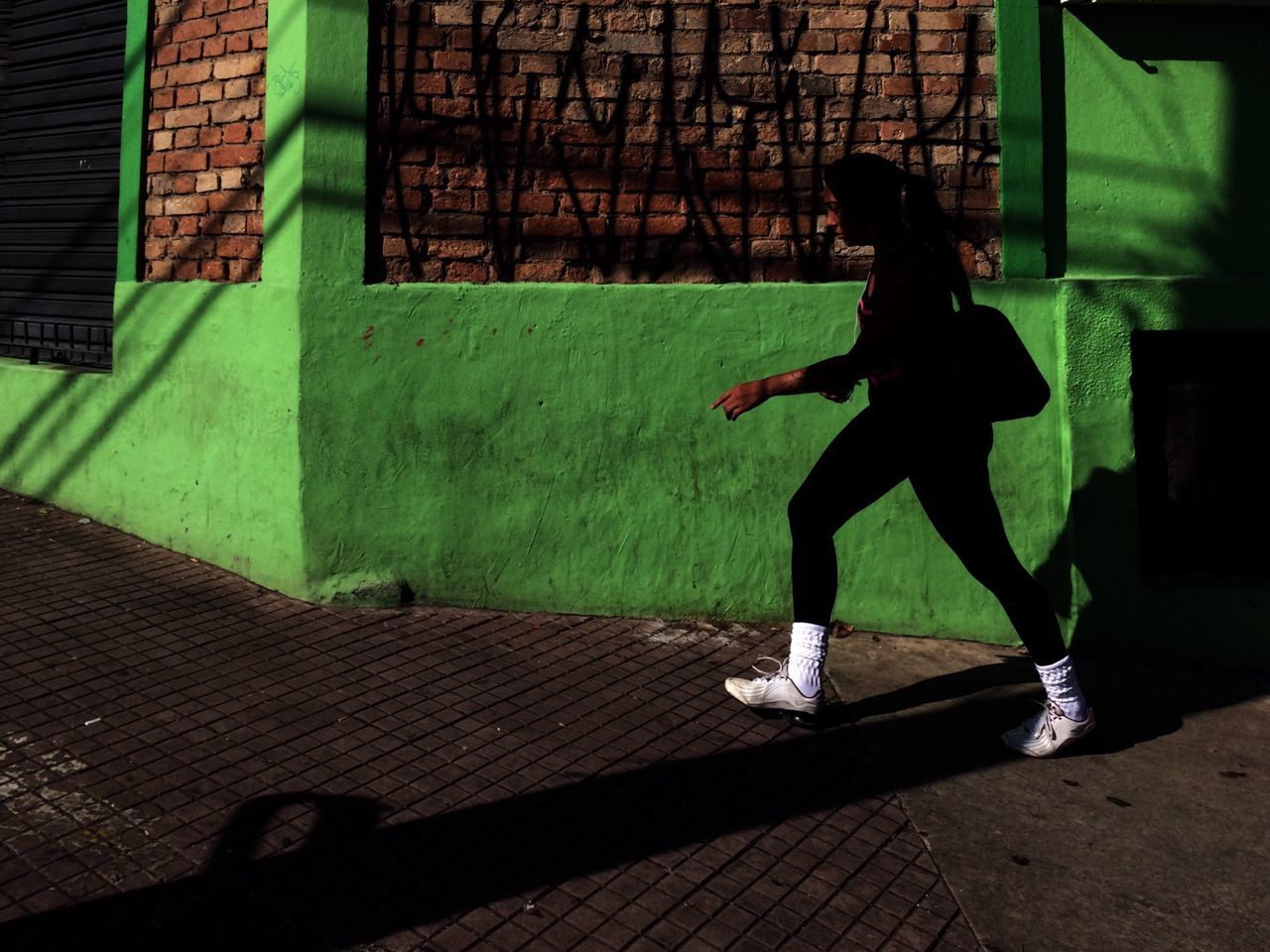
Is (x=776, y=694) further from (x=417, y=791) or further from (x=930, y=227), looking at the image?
(x=930, y=227)

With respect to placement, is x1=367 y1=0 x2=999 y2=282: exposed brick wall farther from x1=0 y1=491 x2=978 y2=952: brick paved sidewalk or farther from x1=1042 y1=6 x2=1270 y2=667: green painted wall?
x1=0 y1=491 x2=978 y2=952: brick paved sidewalk

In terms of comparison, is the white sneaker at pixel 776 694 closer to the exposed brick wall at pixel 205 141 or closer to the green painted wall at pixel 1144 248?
the green painted wall at pixel 1144 248

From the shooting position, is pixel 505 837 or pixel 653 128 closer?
pixel 505 837

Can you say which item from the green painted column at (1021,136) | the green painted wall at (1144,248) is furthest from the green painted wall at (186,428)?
the green painted wall at (1144,248)

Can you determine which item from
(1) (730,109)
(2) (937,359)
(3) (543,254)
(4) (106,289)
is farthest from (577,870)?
(4) (106,289)

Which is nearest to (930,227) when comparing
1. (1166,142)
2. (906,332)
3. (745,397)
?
(906,332)

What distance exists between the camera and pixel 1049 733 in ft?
12.4

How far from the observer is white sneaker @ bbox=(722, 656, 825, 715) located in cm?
387

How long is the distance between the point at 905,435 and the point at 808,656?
30.6 inches

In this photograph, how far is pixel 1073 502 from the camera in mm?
4797

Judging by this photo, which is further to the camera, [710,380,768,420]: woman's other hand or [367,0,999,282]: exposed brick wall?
[367,0,999,282]: exposed brick wall

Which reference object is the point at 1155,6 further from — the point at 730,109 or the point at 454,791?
the point at 454,791

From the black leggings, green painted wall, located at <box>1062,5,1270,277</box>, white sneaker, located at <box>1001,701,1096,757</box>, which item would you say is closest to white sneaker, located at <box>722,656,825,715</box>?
the black leggings

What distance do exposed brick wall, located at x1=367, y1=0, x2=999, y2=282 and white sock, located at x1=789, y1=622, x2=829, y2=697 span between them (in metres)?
1.70
